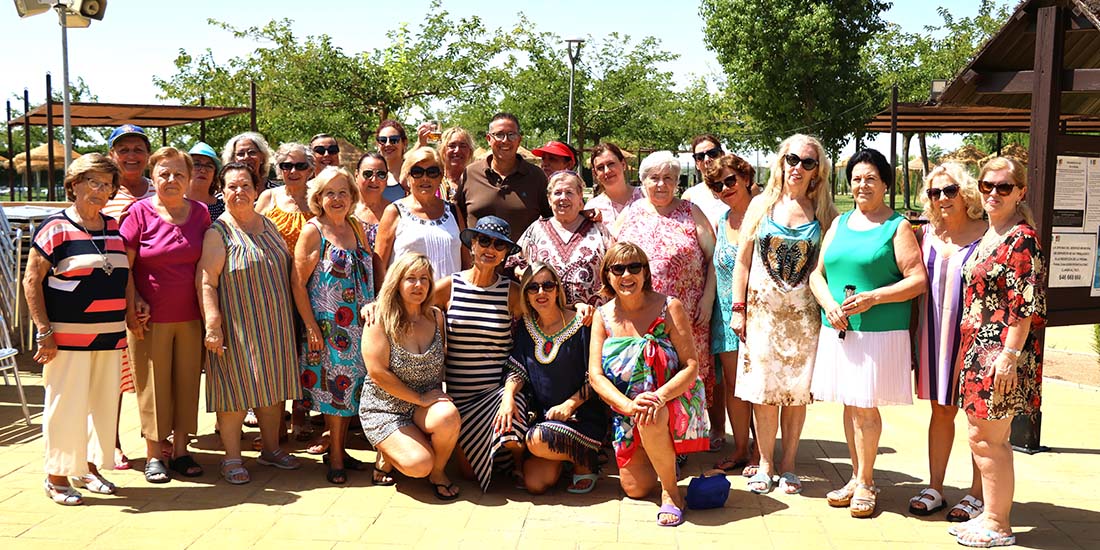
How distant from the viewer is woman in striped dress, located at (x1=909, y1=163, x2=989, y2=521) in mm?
4383

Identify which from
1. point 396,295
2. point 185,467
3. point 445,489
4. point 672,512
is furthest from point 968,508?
point 185,467

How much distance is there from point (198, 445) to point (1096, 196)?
639cm

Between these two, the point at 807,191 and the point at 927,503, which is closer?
the point at 927,503

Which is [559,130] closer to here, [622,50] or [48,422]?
[622,50]

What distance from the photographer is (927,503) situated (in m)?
4.62

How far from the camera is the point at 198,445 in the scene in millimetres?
5824

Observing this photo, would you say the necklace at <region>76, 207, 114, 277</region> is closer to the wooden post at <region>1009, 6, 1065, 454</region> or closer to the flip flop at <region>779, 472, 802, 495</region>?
the flip flop at <region>779, 472, 802, 495</region>

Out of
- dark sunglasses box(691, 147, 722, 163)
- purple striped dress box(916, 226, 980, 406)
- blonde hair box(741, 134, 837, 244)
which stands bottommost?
purple striped dress box(916, 226, 980, 406)

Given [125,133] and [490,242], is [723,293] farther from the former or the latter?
[125,133]

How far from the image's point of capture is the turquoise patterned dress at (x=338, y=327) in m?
5.07

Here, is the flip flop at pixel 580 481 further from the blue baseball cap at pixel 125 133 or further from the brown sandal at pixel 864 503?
the blue baseball cap at pixel 125 133

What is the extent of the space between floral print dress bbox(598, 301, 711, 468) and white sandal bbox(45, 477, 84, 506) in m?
2.85

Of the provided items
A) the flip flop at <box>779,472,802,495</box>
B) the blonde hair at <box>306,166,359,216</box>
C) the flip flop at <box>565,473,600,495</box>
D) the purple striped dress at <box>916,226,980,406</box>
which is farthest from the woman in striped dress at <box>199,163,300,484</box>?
the purple striped dress at <box>916,226,980,406</box>

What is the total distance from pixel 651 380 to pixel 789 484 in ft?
3.65
